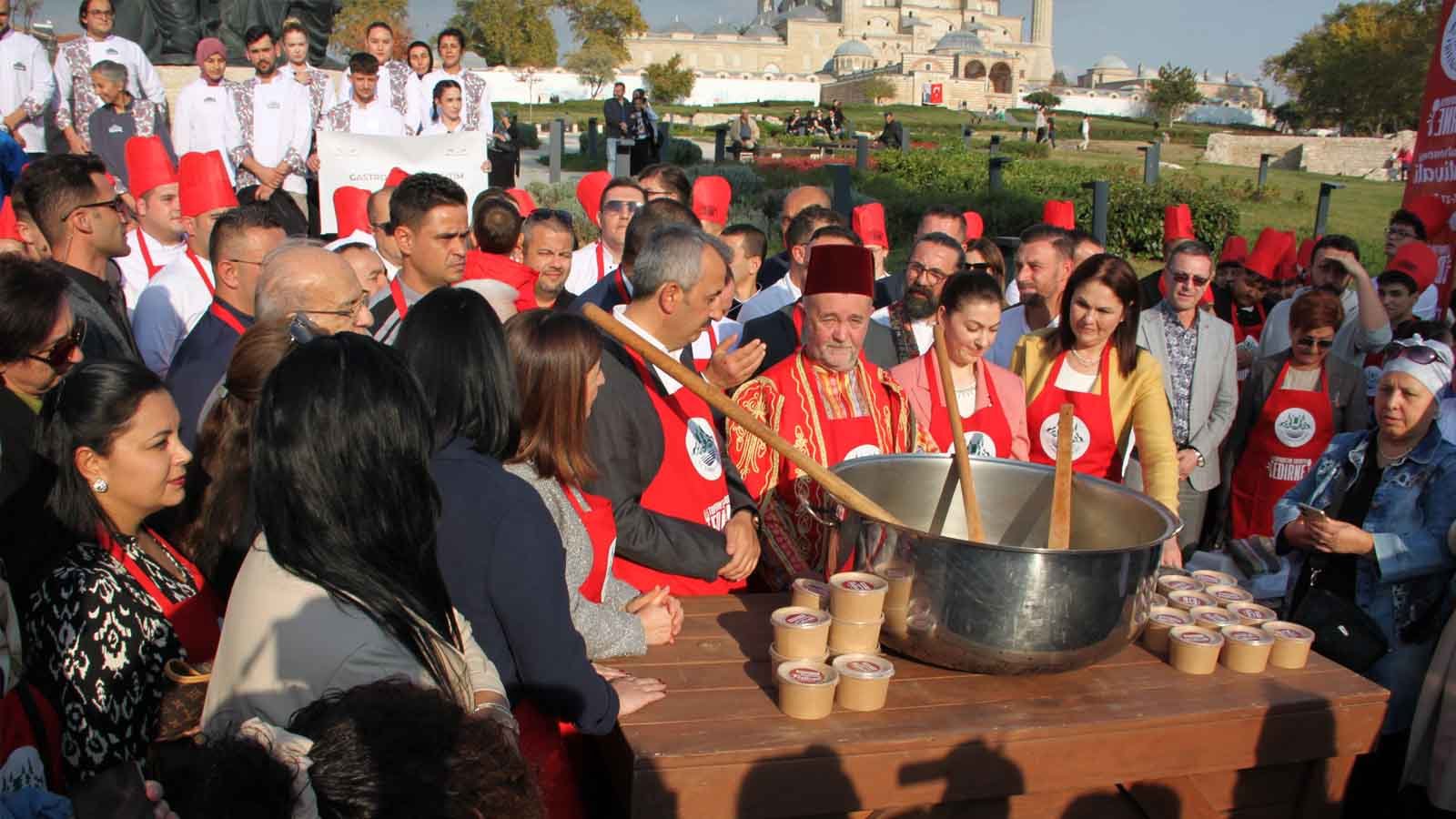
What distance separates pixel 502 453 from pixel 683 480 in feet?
2.96

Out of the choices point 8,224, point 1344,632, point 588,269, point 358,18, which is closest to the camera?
point 1344,632

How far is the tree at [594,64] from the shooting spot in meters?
61.3

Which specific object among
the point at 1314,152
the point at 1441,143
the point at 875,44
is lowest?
the point at 1441,143

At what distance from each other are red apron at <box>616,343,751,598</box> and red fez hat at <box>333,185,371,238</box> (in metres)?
4.49

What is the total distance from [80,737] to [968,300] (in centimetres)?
303

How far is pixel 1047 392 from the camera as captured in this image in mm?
4176

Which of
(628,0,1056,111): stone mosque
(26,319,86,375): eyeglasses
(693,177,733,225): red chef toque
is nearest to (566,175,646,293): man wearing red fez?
(693,177,733,225): red chef toque

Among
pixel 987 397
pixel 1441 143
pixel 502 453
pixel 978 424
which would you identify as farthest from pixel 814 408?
pixel 1441 143

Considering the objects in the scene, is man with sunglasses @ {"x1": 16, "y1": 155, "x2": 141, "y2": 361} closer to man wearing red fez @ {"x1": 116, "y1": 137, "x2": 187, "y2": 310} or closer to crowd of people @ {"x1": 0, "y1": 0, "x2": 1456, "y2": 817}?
crowd of people @ {"x1": 0, "y1": 0, "x2": 1456, "y2": 817}

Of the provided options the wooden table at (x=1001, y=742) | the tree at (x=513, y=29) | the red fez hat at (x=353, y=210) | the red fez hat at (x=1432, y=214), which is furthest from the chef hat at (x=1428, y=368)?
the tree at (x=513, y=29)

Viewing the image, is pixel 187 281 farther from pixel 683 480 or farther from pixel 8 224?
pixel 683 480

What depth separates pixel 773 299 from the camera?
5684 millimetres

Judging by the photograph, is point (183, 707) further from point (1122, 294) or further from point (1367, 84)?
point (1367, 84)

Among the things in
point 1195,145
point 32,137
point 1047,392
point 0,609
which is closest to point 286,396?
point 0,609
